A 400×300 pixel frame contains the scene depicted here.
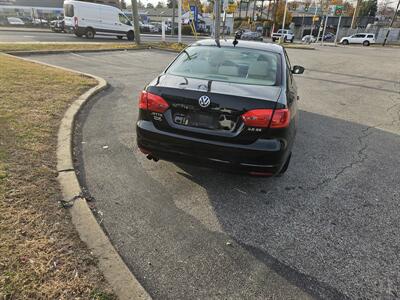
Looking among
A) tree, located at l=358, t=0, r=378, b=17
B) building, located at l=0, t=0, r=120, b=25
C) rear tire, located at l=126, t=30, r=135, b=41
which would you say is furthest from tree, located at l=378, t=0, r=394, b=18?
→ rear tire, located at l=126, t=30, r=135, b=41

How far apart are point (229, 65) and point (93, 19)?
2320cm

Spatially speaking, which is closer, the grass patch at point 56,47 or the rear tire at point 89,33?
the grass patch at point 56,47

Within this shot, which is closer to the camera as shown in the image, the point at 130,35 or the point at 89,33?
the point at 89,33

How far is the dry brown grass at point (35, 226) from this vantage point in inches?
78.2

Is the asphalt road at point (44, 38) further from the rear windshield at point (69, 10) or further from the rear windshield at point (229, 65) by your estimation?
the rear windshield at point (229, 65)

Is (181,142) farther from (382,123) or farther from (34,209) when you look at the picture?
(382,123)

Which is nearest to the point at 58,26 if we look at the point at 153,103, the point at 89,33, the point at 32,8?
the point at 89,33

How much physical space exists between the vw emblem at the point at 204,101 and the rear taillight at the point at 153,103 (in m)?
0.38

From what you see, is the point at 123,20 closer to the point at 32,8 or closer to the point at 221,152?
the point at 221,152

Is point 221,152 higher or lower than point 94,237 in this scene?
higher

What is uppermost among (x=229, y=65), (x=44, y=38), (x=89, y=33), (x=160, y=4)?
(x=160, y=4)

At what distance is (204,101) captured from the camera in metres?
2.89

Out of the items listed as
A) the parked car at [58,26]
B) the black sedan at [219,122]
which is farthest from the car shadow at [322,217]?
the parked car at [58,26]

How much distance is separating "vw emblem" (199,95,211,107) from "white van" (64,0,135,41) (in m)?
23.5
